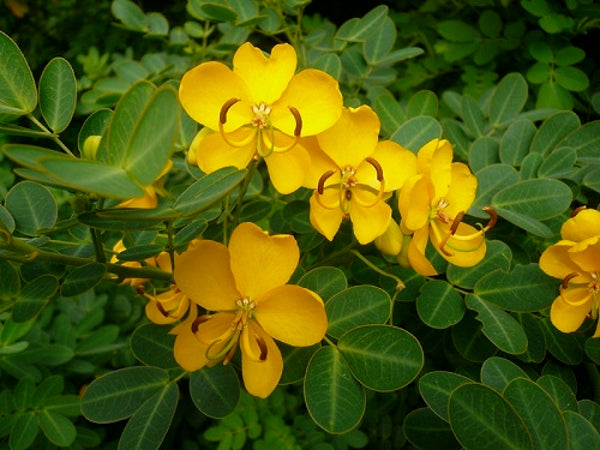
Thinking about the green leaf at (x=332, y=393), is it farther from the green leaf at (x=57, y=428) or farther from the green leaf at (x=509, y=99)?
the green leaf at (x=509, y=99)

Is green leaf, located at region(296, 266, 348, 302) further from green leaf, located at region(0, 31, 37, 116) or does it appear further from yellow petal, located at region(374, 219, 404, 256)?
green leaf, located at region(0, 31, 37, 116)

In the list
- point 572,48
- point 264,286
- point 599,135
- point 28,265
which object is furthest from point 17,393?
point 572,48

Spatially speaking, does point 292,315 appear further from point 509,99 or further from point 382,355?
point 509,99

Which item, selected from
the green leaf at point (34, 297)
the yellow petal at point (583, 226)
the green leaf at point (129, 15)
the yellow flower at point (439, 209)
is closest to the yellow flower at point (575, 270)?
the yellow petal at point (583, 226)

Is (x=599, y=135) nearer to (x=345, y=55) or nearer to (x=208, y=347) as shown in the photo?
(x=345, y=55)

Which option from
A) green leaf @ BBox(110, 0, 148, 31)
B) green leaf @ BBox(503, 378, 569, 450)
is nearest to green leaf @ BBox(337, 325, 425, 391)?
green leaf @ BBox(503, 378, 569, 450)

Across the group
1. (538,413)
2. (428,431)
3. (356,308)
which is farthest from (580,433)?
Result: (356,308)
